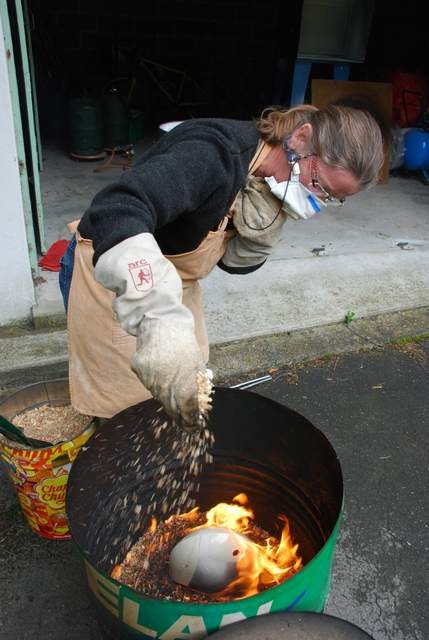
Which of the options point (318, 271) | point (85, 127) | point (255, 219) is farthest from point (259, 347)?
point (85, 127)

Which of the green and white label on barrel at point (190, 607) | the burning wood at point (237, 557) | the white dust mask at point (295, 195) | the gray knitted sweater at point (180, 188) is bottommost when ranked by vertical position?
the burning wood at point (237, 557)

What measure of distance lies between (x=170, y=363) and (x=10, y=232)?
6.63ft

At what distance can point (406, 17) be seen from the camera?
7.23m

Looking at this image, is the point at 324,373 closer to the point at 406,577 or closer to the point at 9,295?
the point at 406,577

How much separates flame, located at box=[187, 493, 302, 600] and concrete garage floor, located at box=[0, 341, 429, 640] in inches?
13.3

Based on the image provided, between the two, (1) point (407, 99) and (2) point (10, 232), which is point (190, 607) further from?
(1) point (407, 99)

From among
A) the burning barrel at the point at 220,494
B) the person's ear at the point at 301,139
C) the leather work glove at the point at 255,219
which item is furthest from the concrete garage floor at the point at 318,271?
the person's ear at the point at 301,139

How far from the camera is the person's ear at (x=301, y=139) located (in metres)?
1.67

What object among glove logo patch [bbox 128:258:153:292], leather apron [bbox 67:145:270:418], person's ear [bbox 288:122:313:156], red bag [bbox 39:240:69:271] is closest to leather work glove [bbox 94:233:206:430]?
glove logo patch [bbox 128:258:153:292]

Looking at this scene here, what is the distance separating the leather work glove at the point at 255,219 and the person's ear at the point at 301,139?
140mm

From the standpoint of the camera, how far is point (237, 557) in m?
1.58

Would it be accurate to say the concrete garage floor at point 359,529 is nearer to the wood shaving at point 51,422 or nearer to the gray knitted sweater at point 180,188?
the wood shaving at point 51,422

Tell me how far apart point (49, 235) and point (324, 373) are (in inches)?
86.8

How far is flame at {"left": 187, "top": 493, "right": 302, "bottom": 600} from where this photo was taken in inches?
62.1
